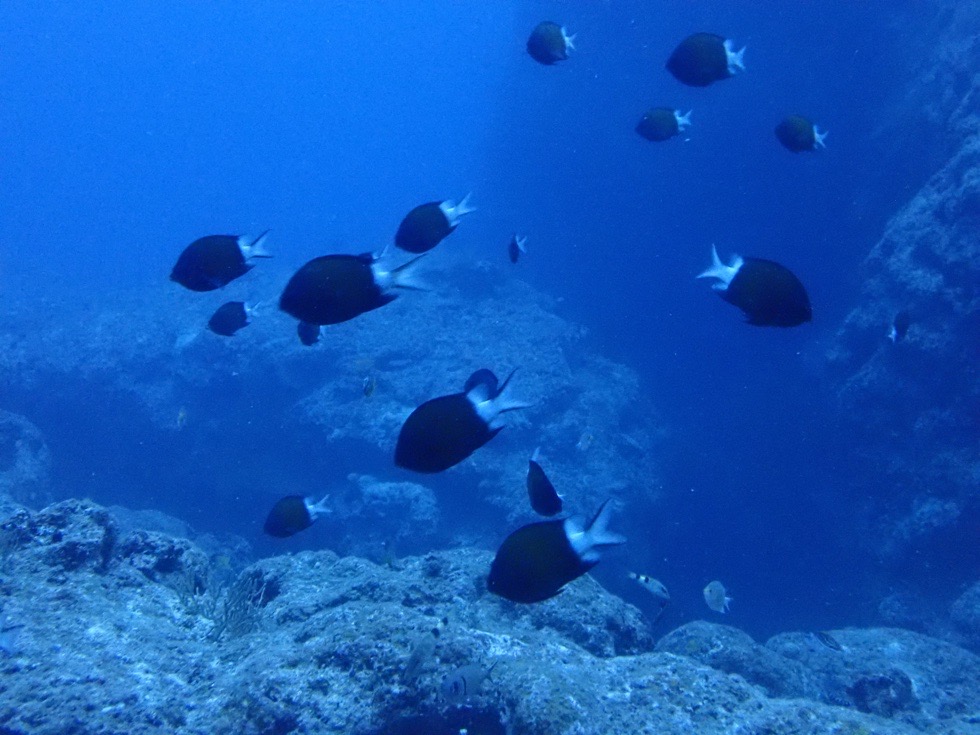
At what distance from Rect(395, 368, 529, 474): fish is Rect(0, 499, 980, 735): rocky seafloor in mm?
2022

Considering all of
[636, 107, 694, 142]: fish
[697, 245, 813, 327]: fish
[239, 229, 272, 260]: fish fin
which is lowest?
[697, 245, 813, 327]: fish

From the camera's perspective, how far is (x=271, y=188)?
13212 cm

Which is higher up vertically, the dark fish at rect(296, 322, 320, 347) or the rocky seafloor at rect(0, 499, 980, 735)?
the dark fish at rect(296, 322, 320, 347)

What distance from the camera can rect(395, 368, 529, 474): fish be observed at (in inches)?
91.6

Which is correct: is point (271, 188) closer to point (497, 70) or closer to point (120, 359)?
point (497, 70)

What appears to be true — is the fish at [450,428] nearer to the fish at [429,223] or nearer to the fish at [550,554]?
the fish at [550,554]

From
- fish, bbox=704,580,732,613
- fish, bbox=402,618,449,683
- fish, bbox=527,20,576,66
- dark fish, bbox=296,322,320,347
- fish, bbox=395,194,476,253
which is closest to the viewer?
fish, bbox=402,618,449,683

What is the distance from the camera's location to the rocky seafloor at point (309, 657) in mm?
3418

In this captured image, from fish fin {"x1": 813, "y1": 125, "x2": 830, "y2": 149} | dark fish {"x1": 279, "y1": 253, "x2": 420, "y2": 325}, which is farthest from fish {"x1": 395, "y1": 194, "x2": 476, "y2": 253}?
fish fin {"x1": 813, "y1": 125, "x2": 830, "y2": 149}

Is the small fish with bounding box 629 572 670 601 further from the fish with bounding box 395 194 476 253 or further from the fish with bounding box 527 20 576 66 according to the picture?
the fish with bounding box 527 20 576 66

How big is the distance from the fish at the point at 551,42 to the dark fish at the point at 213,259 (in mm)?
3969

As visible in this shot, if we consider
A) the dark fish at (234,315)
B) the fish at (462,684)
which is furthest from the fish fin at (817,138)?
the dark fish at (234,315)

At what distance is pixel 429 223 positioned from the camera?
399 centimetres

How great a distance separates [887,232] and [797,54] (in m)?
9.52
